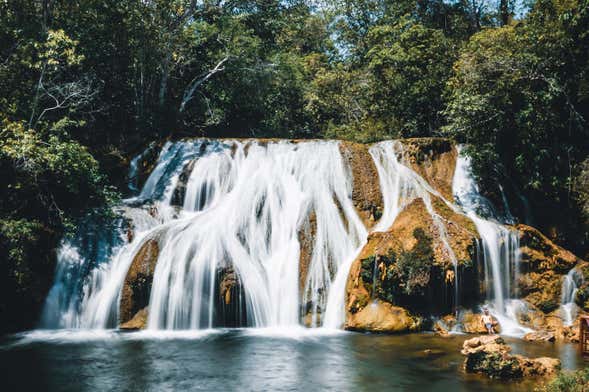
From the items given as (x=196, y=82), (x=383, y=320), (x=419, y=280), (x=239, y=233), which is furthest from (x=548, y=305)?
(x=196, y=82)

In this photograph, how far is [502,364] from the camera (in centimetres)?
1094

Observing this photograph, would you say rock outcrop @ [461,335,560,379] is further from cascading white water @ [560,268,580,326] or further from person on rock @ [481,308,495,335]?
cascading white water @ [560,268,580,326]

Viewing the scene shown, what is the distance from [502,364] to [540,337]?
13.0 ft

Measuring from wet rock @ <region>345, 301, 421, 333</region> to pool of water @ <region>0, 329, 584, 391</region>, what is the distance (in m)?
0.46

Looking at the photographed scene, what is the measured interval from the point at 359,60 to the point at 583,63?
17737mm

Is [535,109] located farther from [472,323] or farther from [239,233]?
[239,233]

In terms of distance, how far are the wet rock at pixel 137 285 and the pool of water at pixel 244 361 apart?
851mm

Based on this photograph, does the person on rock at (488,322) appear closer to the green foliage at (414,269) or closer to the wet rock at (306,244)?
the green foliage at (414,269)

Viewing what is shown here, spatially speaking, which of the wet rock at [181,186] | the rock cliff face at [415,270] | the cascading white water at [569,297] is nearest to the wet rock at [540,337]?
the cascading white water at [569,297]

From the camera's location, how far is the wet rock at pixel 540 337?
1419 cm

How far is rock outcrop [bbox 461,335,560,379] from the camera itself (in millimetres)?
10930

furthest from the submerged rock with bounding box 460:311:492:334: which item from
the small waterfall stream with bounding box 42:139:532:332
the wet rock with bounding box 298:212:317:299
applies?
the wet rock with bounding box 298:212:317:299

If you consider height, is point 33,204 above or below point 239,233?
above

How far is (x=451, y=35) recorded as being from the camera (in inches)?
1395
